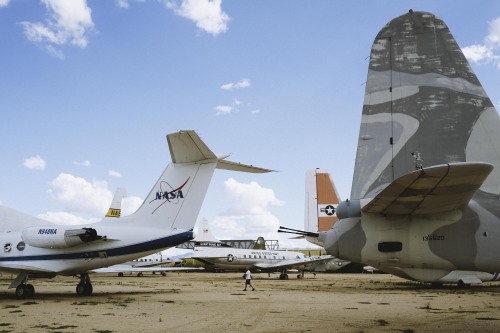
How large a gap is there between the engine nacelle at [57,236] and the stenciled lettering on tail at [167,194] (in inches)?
106

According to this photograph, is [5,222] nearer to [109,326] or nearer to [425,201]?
[109,326]

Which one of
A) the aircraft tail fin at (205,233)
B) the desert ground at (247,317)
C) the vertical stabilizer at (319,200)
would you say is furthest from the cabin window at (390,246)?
the aircraft tail fin at (205,233)

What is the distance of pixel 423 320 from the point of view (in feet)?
36.6

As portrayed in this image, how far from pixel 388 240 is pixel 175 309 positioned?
10399 millimetres

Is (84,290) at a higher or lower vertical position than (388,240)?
lower

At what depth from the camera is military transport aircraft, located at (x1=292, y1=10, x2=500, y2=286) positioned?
5555 mm

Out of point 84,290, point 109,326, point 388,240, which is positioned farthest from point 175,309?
point 388,240

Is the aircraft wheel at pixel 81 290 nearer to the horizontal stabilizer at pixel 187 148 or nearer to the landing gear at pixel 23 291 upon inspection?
the landing gear at pixel 23 291

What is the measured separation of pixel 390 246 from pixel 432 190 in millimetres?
1197

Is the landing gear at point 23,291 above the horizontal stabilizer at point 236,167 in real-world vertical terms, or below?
below

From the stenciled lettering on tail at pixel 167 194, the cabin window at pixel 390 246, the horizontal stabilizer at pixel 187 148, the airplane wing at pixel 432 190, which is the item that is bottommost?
the cabin window at pixel 390 246

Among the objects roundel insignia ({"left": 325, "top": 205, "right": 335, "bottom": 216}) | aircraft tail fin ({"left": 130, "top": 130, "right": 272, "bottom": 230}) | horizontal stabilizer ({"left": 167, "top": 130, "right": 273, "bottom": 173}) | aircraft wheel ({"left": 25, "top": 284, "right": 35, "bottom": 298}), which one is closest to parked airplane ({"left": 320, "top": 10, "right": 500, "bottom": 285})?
horizontal stabilizer ({"left": 167, "top": 130, "right": 273, "bottom": 173})

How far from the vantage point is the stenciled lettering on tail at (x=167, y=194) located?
693 inches

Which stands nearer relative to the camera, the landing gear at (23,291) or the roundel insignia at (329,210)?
the landing gear at (23,291)
